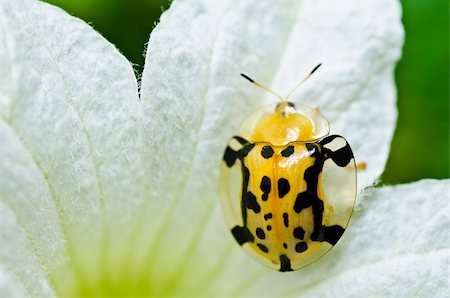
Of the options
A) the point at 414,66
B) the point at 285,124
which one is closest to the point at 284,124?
the point at 285,124

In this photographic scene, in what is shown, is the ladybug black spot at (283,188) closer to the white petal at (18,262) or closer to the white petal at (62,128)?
the white petal at (62,128)

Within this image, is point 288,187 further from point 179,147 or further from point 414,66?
point 414,66

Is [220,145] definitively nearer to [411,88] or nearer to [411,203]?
[411,203]

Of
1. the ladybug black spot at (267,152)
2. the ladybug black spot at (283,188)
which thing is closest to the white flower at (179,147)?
the ladybug black spot at (267,152)

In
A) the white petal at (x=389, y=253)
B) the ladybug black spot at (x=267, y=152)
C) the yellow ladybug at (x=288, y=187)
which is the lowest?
the white petal at (x=389, y=253)

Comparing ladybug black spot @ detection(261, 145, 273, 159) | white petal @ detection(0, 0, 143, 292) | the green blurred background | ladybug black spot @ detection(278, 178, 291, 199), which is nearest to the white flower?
white petal @ detection(0, 0, 143, 292)

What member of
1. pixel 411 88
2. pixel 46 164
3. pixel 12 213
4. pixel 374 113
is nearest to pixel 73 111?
pixel 46 164

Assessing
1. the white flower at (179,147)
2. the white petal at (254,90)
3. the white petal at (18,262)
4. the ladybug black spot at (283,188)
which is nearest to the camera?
the white petal at (18,262)
